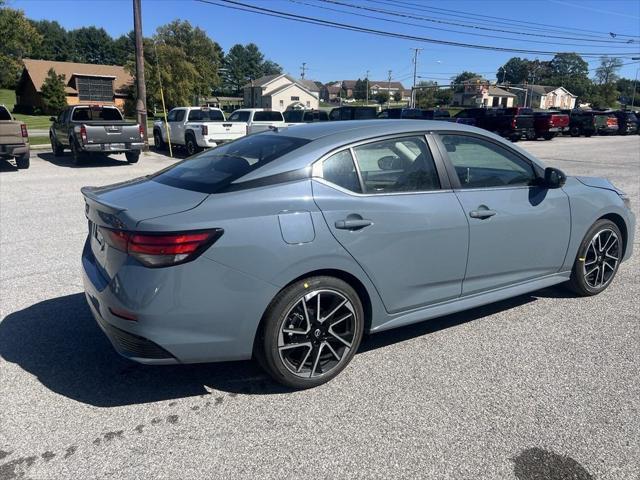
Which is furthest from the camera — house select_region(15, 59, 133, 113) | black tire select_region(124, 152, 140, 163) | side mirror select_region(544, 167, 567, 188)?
house select_region(15, 59, 133, 113)

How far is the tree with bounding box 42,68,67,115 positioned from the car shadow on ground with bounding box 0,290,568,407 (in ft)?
182

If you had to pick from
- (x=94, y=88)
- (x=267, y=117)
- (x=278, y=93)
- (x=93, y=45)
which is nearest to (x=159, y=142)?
(x=267, y=117)

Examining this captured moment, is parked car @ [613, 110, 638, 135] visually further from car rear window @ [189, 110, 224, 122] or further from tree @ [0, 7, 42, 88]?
tree @ [0, 7, 42, 88]

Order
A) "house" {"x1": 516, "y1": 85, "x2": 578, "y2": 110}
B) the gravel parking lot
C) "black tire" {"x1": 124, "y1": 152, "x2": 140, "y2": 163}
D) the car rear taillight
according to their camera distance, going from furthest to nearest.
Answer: "house" {"x1": 516, "y1": 85, "x2": 578, "y2": 110} → "black tire" {"x1": 124, "y1": 152, "x2": 140, "y2": 163} → the car rear taillight → the gravel parking lot

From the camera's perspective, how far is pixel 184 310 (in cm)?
279

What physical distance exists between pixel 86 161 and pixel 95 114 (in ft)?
4.93

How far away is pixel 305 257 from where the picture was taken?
299 cm

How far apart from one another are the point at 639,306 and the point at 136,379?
169 inches

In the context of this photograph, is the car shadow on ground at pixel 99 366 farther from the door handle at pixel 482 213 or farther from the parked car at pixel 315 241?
the door handle at pixel 482 213

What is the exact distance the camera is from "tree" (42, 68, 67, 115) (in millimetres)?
52125

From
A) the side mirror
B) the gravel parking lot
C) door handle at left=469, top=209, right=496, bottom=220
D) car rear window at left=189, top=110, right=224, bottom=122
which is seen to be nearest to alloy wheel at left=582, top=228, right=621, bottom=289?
the gravel parking lot

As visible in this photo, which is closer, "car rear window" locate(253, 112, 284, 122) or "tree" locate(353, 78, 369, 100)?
"car rear window" locate(253, 112, 284, 122)

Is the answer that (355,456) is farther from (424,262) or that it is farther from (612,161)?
(612,161)

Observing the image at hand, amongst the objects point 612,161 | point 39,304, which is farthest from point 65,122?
point 612,161
